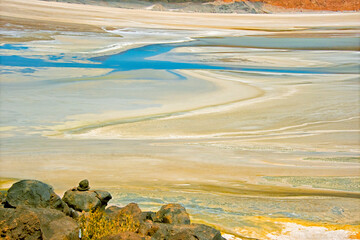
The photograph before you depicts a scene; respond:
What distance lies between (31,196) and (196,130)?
3.12 metres

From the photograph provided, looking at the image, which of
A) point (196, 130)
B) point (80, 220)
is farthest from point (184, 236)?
point (196, 130)

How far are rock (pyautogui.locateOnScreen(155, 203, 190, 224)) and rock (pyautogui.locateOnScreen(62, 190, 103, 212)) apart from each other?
339 millimetres

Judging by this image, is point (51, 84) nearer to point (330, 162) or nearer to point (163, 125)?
point (163, 125)

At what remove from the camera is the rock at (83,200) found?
2.58 meters

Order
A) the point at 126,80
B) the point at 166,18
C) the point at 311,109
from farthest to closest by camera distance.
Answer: the point at 166,18, the point at 126,80, the point at 311,109

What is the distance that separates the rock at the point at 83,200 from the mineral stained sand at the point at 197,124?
602 mm

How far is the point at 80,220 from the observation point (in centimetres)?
225

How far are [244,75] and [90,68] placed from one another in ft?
7.83

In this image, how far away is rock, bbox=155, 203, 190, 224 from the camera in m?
2.37

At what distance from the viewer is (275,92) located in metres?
6.95

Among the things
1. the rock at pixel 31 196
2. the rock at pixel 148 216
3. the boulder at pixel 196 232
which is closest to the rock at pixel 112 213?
the rock at pixel 148 216

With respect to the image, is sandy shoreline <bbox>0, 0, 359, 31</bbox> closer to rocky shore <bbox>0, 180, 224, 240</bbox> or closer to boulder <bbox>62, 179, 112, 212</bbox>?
boulder <bbox>62, 179, 112, 212</bbox>

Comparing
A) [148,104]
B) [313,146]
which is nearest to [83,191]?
[313,146]

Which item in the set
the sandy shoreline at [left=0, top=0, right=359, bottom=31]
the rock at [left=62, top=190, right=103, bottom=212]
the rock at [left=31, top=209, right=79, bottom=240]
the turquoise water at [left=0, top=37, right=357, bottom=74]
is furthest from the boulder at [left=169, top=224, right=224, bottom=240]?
the sandy shoreline at [left=0, top=0, right=359, bottom=31]
